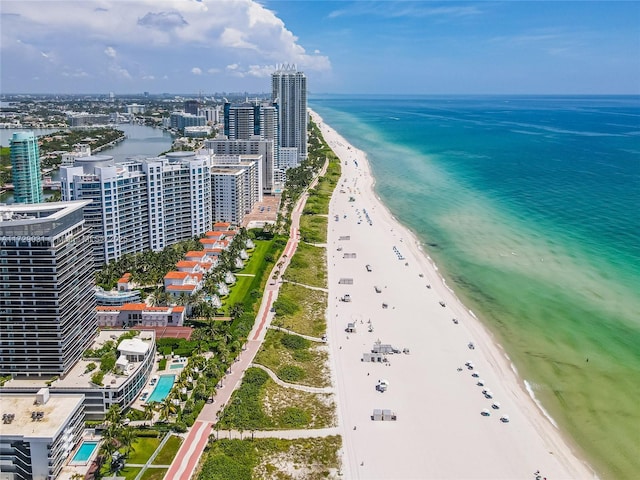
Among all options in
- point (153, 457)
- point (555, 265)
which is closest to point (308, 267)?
point (555, 265)

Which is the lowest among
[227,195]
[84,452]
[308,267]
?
[84,452]

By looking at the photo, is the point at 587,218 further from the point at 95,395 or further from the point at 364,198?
the point at 95,395

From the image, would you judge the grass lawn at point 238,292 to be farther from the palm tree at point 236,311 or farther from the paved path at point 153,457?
the paved path at point 153,457

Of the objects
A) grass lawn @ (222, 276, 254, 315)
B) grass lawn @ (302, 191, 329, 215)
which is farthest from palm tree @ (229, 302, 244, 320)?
grass lawn @ (302, 191, 329, 215)

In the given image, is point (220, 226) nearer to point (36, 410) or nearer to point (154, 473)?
point (36, 410)

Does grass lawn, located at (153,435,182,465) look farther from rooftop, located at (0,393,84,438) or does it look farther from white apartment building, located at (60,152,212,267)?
white apartment building, located at (60,152,212,267)

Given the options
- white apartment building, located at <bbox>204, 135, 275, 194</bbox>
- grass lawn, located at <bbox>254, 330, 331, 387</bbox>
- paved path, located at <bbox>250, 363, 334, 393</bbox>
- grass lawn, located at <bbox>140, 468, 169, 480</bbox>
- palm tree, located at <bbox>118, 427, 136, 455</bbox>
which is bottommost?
grass lawn, located at <bbox>140, 468, 169, 480</bbox>

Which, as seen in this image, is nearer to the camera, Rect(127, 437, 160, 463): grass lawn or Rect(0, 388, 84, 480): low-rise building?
Rect(0, 388, 84, 480): low-rise building
